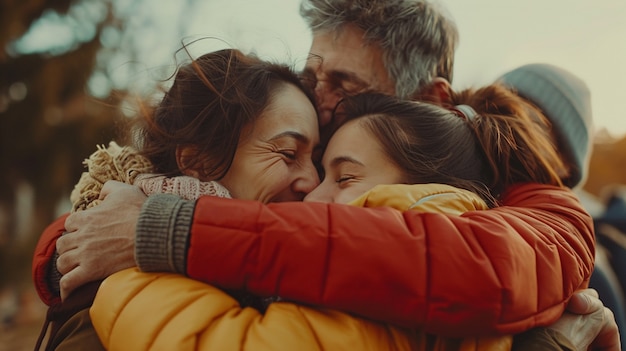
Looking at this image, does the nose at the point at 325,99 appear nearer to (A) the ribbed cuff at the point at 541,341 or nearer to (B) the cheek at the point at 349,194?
(B) the cheek at the point at 349,194

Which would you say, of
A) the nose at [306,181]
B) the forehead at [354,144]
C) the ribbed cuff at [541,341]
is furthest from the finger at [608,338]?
the nose at [306,181]

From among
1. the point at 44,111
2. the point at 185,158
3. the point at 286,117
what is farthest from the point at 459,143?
the point at 44,111

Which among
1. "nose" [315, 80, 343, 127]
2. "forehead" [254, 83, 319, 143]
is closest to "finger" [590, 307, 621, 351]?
"forehead" [254, 83, 319, 143]

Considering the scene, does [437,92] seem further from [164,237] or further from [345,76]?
[164,237]

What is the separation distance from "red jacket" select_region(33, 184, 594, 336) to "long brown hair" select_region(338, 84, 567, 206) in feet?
1.53

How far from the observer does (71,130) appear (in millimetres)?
8766

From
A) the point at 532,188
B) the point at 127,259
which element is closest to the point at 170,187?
the point at 127,259

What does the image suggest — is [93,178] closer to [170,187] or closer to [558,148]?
[170,187]

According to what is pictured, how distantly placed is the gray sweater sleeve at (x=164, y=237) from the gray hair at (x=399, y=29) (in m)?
1.49

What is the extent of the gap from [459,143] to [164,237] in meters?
1.11

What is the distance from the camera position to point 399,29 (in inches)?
106

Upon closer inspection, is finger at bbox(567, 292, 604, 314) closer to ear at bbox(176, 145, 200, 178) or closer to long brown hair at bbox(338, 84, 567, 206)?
long brown hair at bbox(338, 84, 567, 206)

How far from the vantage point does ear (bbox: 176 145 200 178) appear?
79.4 inches

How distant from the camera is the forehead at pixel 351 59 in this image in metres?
2.63
